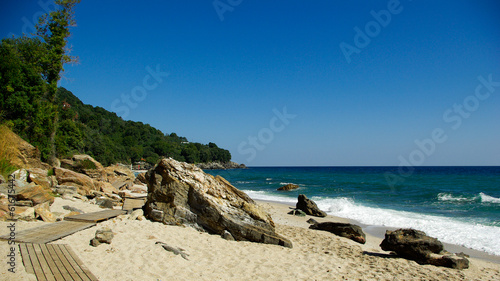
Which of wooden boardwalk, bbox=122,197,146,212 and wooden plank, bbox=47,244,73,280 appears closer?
wooden plank, bbox=47,244,73,280

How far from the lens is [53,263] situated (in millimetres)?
4758

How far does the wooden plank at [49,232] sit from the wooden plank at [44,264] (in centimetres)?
48

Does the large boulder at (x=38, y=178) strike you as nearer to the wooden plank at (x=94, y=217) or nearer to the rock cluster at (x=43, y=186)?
the rock cluster at (x=43, y=186)

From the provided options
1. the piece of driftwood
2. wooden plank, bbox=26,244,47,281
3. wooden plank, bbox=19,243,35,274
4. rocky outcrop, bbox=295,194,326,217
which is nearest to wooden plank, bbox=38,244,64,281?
wooden plank, bbox=26,244,47,281

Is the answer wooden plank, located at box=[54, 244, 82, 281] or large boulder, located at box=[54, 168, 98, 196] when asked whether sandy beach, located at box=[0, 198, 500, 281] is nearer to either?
wooden plank, located at box=[54, 244, 82, 281]

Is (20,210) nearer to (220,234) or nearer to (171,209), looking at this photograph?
(171,209)

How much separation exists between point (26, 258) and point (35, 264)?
31cm

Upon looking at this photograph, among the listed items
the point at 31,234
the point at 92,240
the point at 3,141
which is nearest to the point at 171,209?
the point at 92,240

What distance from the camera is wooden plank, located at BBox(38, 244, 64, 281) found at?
14.0 feet

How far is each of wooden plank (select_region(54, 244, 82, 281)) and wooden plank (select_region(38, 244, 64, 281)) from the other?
0.15 meters

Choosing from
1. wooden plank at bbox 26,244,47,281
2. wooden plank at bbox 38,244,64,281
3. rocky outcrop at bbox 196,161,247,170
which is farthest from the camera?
rocky outcrop at bbox 196,161,247,170

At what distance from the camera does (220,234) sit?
8734 mm

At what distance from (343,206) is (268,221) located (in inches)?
507

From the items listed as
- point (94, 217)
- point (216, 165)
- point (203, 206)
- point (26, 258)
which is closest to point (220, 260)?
point (203, 206)
